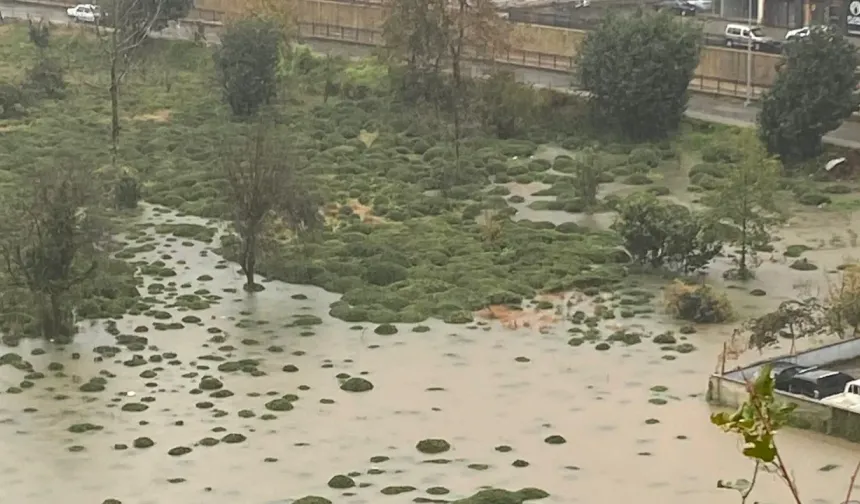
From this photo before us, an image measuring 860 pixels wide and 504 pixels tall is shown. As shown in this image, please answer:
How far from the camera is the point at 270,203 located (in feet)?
141

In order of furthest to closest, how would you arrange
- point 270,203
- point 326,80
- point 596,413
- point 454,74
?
point 326,80, point 454,74, point 270,203, point 596,413

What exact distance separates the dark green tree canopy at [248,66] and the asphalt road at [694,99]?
29.6 ft

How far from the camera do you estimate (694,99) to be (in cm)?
6372

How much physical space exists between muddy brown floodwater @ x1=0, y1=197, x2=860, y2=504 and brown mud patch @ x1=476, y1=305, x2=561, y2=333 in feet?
1.30

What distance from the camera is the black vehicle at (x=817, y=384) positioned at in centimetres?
3231

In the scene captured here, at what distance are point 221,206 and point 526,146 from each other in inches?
569

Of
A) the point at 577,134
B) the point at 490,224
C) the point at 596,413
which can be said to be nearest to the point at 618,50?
the point at 577,134

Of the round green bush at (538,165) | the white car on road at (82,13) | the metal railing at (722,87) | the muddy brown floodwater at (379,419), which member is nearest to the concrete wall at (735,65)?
the metal railing at (722,87)

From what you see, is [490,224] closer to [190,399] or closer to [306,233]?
[306,233]

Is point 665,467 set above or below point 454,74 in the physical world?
below

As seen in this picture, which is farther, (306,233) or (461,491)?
(306,233)

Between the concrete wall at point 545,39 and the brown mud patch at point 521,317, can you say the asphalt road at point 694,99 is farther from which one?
the brown mud patch at point 521,317

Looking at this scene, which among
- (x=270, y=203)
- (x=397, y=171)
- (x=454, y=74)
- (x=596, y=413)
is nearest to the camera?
(x=596, y=413)

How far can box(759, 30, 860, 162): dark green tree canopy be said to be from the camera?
54719mm
